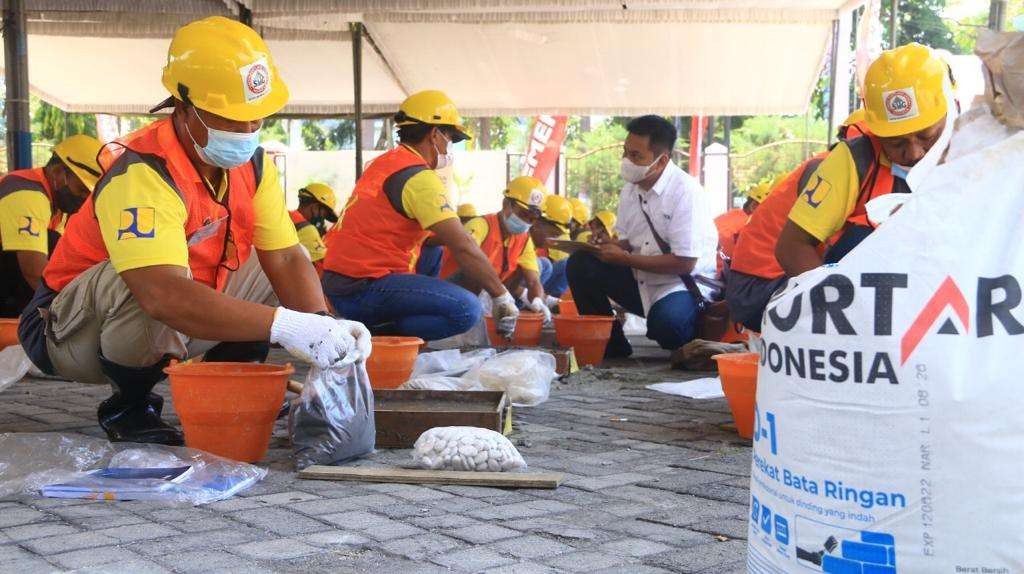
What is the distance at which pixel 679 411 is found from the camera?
4766mm

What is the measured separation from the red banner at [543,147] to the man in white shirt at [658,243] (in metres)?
15.1

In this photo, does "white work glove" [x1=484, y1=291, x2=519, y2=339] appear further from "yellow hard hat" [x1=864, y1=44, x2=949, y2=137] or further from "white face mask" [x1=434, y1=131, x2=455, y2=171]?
"yellow hard hat" [x1=864, y1=44, x2=949, y2=137]

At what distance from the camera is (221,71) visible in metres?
3.26

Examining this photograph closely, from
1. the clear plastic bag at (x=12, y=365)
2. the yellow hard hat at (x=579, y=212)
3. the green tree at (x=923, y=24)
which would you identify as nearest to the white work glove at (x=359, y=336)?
the clear plastic bag at (x=12, y=365)

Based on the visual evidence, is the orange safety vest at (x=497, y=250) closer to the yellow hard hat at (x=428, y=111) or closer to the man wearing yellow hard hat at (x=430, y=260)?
the man wearing yellow hard hat at (x=430, y=260)

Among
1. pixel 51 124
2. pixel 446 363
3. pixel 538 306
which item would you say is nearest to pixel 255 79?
pixel 446 363

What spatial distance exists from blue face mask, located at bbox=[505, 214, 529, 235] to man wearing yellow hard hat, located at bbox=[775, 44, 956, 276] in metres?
3.84

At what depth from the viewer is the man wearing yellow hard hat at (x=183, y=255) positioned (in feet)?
10.4

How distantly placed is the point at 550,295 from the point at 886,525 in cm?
1007

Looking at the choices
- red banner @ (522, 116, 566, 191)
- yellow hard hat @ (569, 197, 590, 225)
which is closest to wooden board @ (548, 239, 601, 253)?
yellow hard hat @ (569, 197, 590, 225)

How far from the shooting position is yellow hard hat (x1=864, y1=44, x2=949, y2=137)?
3.78 meters

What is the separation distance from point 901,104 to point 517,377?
79.3 inches

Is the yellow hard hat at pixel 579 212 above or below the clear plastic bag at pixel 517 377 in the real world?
above

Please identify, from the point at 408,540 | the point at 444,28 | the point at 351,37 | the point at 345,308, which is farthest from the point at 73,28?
the point at 408,540
